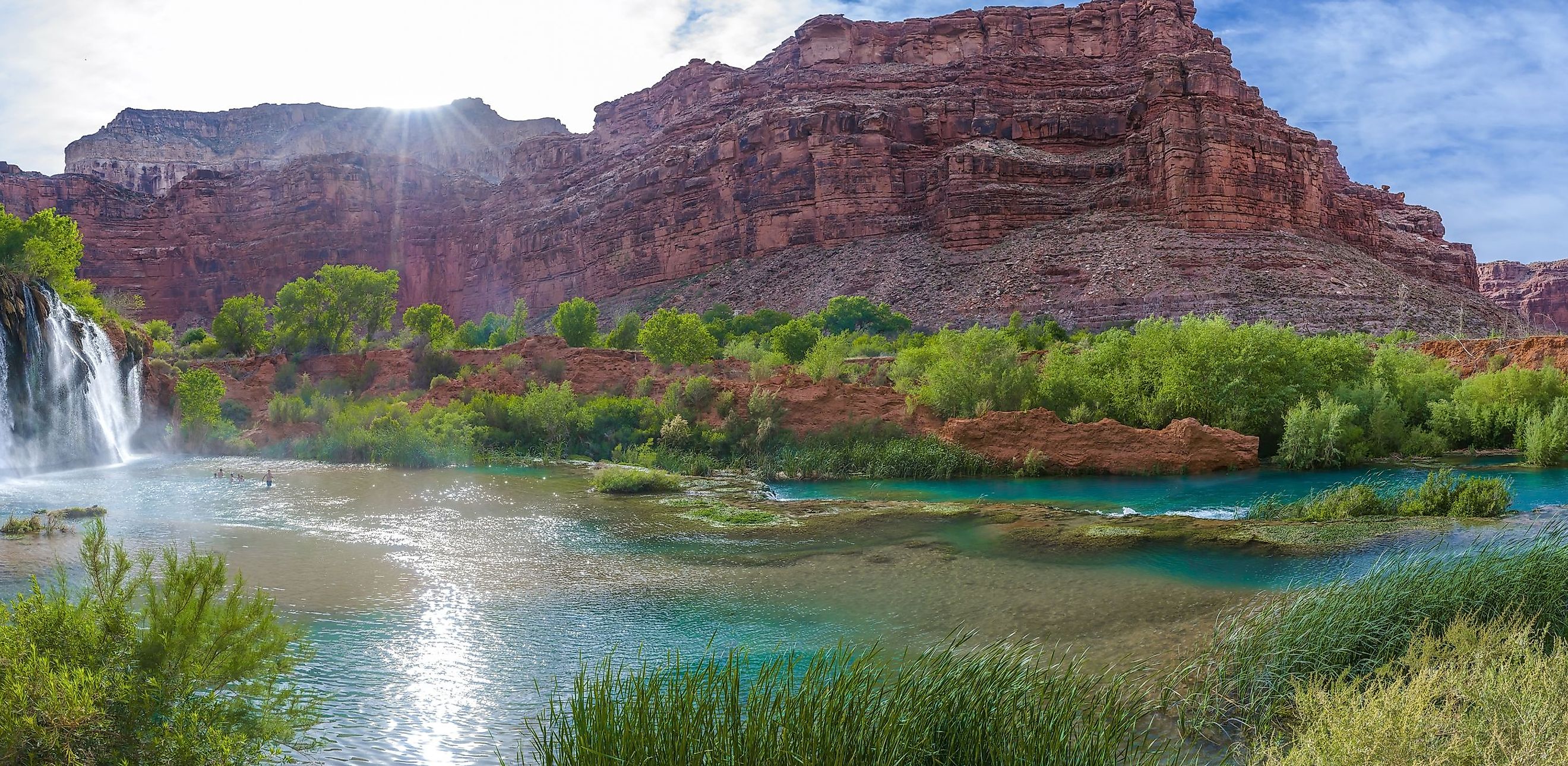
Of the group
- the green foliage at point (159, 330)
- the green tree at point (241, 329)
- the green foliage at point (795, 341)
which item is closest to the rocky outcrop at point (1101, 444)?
the green foliage at point (795, 341)

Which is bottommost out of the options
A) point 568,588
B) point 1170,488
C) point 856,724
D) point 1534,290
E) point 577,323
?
point 568,588

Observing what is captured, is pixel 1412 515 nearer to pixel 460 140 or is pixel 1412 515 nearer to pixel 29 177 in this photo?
pixel 29 177

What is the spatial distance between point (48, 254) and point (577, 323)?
25429 mm

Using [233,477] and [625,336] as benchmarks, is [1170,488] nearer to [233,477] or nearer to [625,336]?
[233,477]

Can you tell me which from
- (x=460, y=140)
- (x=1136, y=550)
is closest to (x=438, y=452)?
(x=1136, y=550)

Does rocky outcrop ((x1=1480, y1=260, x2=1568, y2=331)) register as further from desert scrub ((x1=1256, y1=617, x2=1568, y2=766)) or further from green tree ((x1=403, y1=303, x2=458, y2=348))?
desert scrub ((x1=1256, y1=617, x2=1568, y2=766))

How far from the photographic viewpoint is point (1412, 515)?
1409 cm

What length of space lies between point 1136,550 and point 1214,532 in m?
1.66

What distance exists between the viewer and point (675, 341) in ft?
120

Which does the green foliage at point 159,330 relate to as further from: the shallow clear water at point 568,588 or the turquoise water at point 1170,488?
the turquoise water at point 1170,488

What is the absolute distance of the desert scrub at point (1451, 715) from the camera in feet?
13.7

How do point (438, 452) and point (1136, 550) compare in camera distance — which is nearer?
point (1136, 550)

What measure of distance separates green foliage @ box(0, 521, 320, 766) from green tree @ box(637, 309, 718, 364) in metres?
29.9

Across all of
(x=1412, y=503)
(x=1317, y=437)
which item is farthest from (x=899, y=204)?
(x=1412, y=503)
